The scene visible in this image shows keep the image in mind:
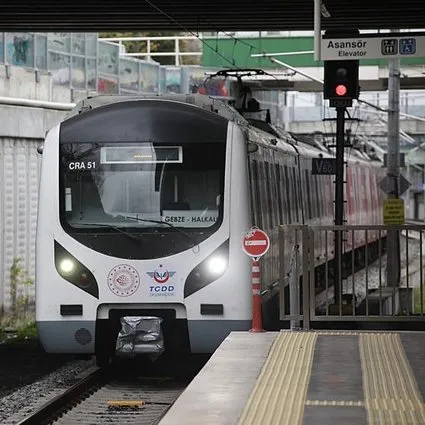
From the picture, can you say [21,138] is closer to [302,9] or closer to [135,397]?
[302,9]

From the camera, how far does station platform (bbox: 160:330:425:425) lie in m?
7.67

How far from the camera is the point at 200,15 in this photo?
18688 mm

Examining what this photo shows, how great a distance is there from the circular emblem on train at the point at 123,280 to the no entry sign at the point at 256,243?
1286mm

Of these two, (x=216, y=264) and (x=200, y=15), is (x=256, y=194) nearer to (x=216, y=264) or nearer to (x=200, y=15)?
(x=216, y=264)

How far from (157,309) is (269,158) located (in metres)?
3.42

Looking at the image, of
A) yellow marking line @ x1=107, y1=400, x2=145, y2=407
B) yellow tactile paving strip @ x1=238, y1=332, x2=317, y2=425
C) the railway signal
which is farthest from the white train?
the railway signal

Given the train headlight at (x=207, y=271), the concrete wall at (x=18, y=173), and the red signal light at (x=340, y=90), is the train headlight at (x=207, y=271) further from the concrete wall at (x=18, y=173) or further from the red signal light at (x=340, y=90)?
the concrete wall at (x=18, y=173)

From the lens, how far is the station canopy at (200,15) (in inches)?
671

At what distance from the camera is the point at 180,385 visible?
530 inches

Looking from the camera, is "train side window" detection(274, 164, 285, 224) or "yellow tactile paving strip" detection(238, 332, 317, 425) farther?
"train side window" detection(274, 164, 285, 224)

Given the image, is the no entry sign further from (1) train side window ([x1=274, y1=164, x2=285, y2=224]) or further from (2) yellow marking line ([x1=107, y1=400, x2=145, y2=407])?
(1) train side window ([x1=274, y1=164, x2=285, y2=224])

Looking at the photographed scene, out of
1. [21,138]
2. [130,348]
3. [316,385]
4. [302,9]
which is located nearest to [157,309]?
[130,348]

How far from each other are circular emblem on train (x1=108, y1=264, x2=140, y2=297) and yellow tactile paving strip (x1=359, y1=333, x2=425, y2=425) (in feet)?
8.51

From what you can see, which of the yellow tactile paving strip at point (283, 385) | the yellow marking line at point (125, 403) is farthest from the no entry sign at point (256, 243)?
the yellow marking line at point (125, 403)
